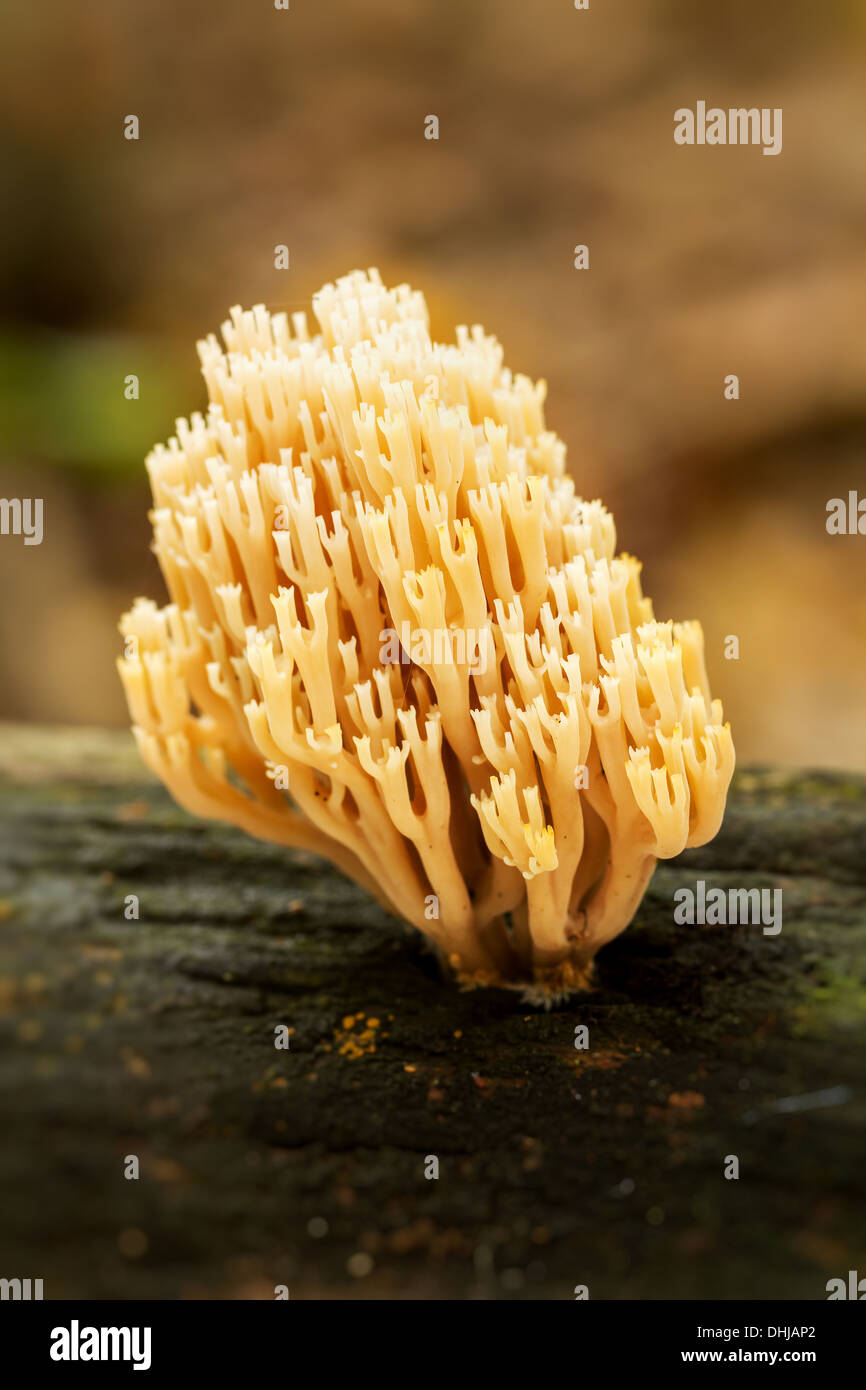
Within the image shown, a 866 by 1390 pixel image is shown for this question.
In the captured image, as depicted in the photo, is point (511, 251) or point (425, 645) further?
point (511, 251)

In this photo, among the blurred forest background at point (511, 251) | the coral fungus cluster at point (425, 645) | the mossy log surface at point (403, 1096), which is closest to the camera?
the mossy log surface at point (403, 1096)

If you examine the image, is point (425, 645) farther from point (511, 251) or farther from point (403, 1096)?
point (511, 251)

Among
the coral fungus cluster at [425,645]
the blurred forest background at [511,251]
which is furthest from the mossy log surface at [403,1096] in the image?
the blurred forest background at [511,251]

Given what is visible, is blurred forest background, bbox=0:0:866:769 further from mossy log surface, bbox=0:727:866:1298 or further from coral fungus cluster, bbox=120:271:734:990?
coral fungus cluster, bbox=120:271:734:990

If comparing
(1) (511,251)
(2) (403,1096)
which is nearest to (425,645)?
(2) (403,1096)

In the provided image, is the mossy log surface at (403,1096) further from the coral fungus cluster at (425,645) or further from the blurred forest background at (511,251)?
the blurred forest background at (511,251)

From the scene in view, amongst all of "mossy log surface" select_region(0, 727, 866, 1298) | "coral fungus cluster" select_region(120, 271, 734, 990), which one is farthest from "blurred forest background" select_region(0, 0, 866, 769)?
"coral fungus cluster" select_region(120, 271, 734, 990)

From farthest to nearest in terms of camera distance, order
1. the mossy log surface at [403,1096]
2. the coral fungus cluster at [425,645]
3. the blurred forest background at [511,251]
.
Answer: the blurred forest background at [511,251]
the coral fungus cluster at [425,645]
the mossy log surface at [403,1096]
